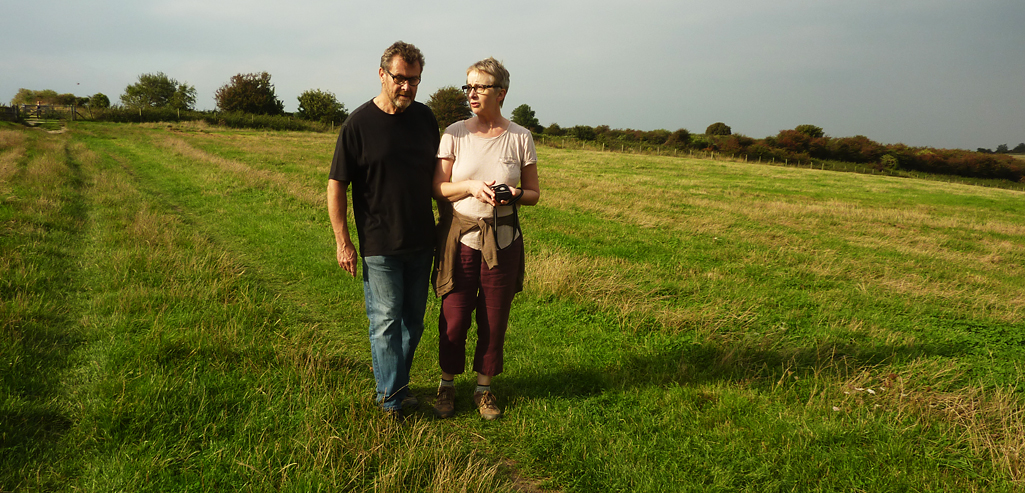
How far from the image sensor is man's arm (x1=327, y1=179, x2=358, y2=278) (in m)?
3.06

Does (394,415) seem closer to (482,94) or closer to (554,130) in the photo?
(482,94)

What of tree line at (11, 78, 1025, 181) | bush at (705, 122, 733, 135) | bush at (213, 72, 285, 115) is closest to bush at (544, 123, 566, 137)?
tree line at (11, 78, 1025, 181)

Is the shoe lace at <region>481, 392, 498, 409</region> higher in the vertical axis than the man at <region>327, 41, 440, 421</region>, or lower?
lower

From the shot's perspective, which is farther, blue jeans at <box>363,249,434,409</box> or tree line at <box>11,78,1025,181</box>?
tree line at <box>11,78,1025,181</box>

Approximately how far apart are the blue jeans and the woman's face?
0.97 meters

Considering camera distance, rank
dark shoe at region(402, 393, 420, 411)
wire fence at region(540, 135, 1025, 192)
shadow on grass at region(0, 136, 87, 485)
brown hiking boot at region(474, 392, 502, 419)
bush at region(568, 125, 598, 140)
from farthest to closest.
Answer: bush at region(568, 125, 598, 140), wire fence at region(540, 135, 1025, 192), dark shoe at region(402, 393, 420, 411), brown hiking boot at region(474, 392, 502, 419), shadow on grass at region(0, 136, 87, 485)

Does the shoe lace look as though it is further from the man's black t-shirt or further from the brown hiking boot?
the man's black t-shirt

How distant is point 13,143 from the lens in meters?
21.1

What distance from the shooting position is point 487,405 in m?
3.57

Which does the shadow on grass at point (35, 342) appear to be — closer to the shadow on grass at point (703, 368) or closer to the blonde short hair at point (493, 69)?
the shadow on grass at point (703, 368)

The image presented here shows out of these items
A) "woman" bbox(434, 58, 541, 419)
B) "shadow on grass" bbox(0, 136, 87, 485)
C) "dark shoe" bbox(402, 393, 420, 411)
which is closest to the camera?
"shadow on grass" bbox(0, 136, 87, 485)

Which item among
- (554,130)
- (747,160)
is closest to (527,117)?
(554,130)

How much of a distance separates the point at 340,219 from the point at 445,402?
1463 millimetres

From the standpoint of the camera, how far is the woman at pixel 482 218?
3.12 meters
